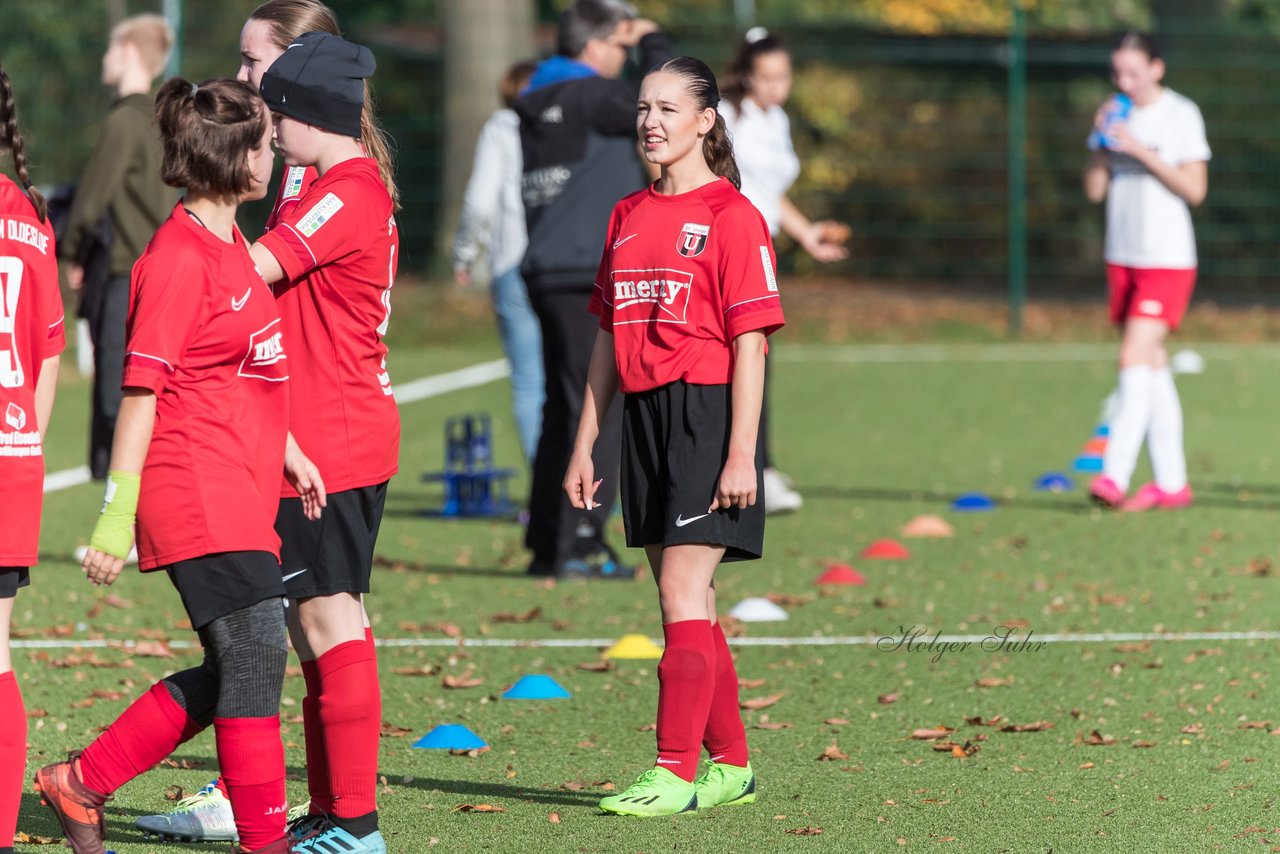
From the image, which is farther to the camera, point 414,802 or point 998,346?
point 998,346

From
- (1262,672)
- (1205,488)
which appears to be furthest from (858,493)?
(1262,672)

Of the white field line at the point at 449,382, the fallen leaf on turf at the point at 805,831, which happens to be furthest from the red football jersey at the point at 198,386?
the white field line at the point at 449,382

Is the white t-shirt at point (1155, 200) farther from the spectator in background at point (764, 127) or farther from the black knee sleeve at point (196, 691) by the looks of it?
the black knee sleeve at point (196, 691)

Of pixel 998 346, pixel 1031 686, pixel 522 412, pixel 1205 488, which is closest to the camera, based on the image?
pixel 1031 686

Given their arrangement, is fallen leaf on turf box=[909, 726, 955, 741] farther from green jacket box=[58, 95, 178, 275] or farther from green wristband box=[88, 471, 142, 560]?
green jacket box=[58, 95, 178, 275]

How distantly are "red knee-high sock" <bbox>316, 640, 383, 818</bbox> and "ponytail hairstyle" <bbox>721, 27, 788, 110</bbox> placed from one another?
531 cm

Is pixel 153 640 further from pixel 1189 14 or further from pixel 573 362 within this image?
pixel 1189 14

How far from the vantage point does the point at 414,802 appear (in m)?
4.67

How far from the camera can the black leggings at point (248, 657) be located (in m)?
3.81

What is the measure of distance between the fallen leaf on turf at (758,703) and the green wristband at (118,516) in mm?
2427

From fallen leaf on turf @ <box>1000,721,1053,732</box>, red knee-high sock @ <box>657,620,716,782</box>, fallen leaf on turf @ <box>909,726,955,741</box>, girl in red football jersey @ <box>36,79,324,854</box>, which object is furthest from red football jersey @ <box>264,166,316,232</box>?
fallen leaf on turf @ <box>1000,721,1053,732</box>

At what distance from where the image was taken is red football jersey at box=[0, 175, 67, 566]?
3.67 m

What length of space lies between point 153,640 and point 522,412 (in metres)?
2.98

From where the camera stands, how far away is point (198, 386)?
12.4 feet
